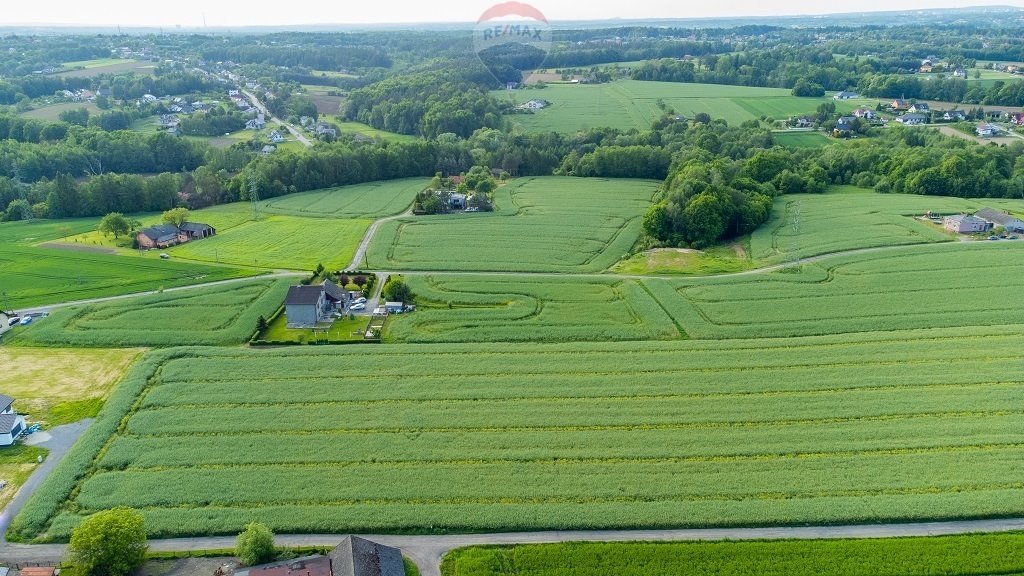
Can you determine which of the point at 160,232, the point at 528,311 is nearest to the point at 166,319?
the point at 160,232

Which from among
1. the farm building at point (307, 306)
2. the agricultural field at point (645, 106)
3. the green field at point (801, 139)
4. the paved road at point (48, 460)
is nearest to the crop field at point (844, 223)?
the green field at point (801, 139)

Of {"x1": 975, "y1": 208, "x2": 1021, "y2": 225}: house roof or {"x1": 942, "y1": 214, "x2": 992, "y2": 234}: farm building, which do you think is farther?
{"x1": 975, "y1": 208, "x2": 1021, "y2": 225}: house roof

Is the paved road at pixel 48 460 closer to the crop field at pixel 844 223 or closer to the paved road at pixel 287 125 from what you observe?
the crop field at pixel 844 223

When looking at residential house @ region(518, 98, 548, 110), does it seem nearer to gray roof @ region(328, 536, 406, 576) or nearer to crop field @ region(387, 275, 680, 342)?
crop field @ region(387, 275, 680, 342)

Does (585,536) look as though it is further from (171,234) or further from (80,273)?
(171,234)

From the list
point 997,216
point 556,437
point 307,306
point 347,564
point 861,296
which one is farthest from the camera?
point 997,216

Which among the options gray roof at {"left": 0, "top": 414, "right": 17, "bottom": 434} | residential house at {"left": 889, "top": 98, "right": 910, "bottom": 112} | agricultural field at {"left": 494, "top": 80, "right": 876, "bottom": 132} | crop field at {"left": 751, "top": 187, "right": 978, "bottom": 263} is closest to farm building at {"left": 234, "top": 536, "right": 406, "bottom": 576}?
gray roof at {"left": 0, "top": 414, "right": 17, "bottom": 434}
